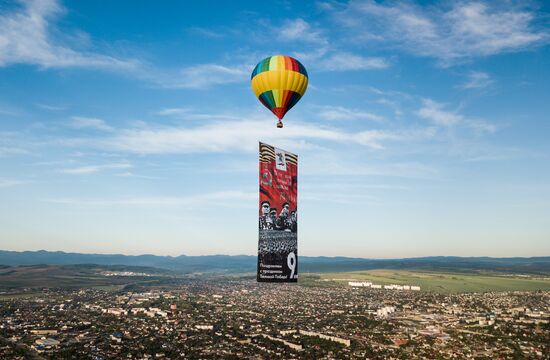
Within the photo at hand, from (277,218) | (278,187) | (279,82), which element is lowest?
(277,218)

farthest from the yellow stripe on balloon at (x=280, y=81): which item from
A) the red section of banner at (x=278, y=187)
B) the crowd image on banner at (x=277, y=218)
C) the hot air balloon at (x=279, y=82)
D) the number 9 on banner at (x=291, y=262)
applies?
the number 9 on banner at (x=291, y=262)

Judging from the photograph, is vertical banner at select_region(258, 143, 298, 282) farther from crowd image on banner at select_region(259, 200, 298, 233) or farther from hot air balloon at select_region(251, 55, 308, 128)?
hot air balloon at select_region(251, 55, 308, 128)

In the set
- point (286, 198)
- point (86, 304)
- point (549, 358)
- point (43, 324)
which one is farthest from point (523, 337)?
point (86, 304)

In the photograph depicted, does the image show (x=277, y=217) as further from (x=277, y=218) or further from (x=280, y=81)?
(x=280, y=81)

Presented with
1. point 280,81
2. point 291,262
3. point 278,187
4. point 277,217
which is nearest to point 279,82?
point 280,81

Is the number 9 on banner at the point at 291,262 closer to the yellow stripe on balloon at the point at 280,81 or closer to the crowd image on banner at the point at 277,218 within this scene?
the crowd image on banner at the point at 277,218

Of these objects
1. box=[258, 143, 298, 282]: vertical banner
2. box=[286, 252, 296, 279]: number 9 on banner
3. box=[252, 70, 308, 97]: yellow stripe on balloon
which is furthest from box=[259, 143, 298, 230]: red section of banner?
box=[252, 70, 308, 97]: yellow stripe on balloon
